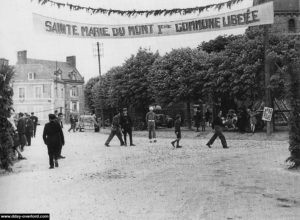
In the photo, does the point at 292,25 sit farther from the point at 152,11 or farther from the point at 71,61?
the point at 152,11

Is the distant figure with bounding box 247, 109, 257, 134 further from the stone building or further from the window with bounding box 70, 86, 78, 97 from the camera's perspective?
the window with bounding box 70, 86, 78, 97

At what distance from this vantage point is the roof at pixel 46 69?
237 ft

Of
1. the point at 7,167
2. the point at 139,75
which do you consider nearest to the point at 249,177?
the point at 7,167

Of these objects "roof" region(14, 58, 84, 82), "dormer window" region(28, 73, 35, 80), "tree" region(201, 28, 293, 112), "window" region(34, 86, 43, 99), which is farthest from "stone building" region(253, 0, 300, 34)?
"dormer window" region(28, 73, 35, 80)

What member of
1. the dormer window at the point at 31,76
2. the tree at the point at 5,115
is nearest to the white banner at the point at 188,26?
the tree at the point at 5,115

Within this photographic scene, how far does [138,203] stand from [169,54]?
106 feet

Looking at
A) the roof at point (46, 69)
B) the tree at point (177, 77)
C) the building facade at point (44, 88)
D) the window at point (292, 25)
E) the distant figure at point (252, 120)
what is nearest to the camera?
the distant figure at point (252, 120)

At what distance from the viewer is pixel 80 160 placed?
52.1ft

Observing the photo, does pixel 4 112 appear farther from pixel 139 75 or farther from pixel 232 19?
pixel 139 75

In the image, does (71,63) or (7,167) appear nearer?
(7,167)

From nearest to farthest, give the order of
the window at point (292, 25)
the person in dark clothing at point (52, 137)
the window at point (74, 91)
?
the person in dark clothing at point (52, 137) → the window at point (292, 25) → the window at point (74, 91)

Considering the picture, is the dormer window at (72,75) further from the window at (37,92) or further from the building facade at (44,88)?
the window at (37,92)

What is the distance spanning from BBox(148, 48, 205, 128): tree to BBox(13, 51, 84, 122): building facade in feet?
112

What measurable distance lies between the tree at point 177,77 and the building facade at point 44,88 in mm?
34012
